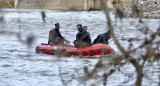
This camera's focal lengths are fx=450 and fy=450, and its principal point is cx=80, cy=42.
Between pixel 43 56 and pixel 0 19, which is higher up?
pixel 0 19

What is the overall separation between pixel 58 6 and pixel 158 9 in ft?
101

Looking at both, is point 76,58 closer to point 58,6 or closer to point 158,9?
point 158,9

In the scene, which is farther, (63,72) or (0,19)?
(63,72)

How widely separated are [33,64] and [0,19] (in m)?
9.72

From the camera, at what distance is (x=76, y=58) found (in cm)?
1600

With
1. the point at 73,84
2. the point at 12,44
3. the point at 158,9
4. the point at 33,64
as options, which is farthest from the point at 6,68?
the point at 158,9

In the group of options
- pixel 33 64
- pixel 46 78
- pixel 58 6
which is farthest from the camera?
pixel 58 6

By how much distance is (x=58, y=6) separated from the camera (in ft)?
248

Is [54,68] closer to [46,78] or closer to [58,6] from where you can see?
[46,78]

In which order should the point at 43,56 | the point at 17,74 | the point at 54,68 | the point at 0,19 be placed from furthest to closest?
the point at 43,56 → the point at 54,68 → the point at 17,74 → the point at 0,19

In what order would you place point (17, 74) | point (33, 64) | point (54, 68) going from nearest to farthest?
point (17, 74)
point (54, 68)
point (33, 64)

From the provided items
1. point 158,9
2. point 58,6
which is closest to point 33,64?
point 158,9

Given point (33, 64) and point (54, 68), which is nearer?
point (54, 68)

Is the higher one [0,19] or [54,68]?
[0,19]
